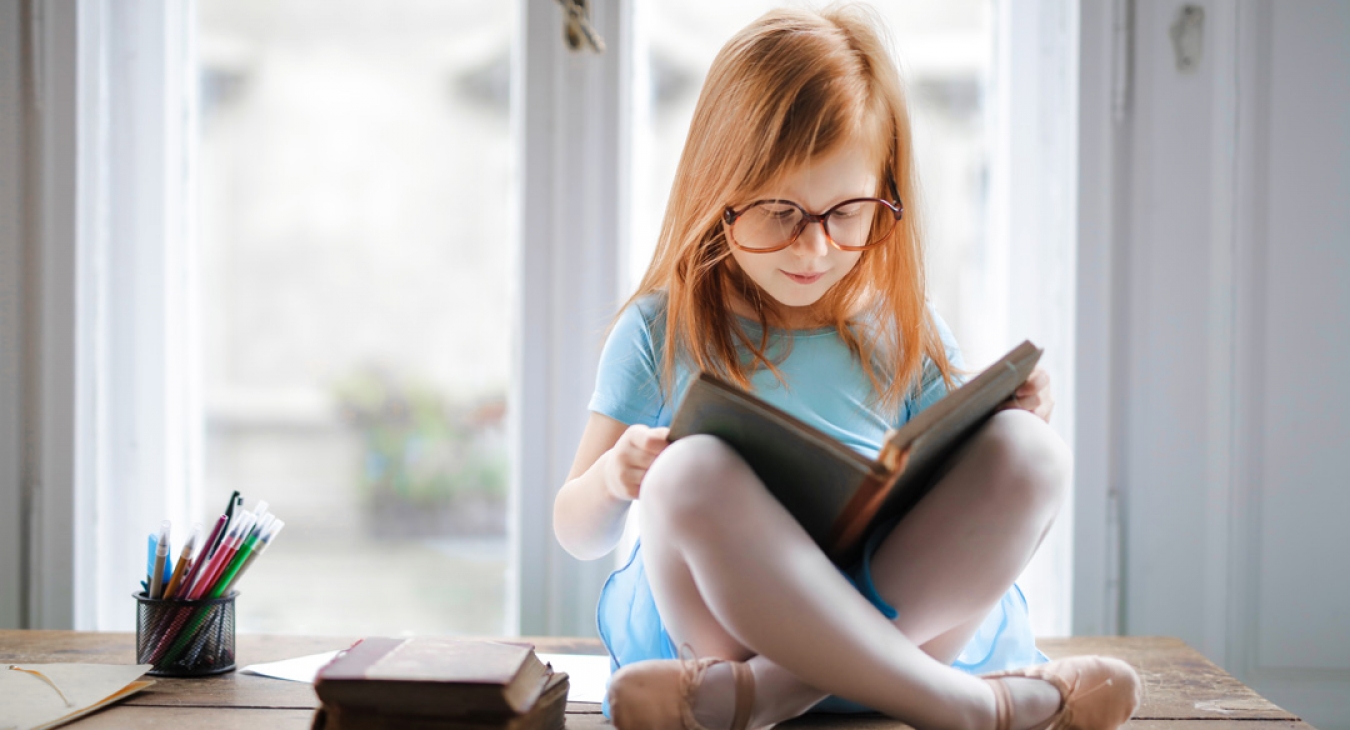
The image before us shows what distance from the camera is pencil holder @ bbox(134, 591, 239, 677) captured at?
3.47ft

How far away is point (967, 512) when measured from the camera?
82 centimetres

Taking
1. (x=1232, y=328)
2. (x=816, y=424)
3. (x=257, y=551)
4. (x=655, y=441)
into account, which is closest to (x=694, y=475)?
(x=655, y=441)

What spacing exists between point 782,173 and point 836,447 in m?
0.34

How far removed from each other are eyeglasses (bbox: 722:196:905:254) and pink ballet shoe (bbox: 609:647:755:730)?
1.33ft

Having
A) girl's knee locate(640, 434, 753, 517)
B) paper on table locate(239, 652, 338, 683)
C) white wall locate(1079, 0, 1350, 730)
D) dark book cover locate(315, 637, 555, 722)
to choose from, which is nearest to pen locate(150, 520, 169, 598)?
paper on table locate(239, 652, 338, 683)

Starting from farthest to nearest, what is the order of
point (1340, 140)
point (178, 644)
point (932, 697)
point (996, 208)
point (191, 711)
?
1. point (996, 208)
2. point (1340, 140)
3. point (178, 644)
4. point (191, 711)
5. point (932, 697)

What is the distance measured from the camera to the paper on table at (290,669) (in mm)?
1080

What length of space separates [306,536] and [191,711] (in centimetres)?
86

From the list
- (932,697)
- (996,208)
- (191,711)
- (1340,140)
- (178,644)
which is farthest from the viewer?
(996,208)

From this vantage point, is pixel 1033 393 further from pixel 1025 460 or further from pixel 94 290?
pixel 94 290

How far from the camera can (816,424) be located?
107 cm

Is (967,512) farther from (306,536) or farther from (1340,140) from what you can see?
(306,536)

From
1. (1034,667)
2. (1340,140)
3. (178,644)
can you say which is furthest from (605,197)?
(1340,140)

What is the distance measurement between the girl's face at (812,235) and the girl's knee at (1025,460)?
25 centimetres
